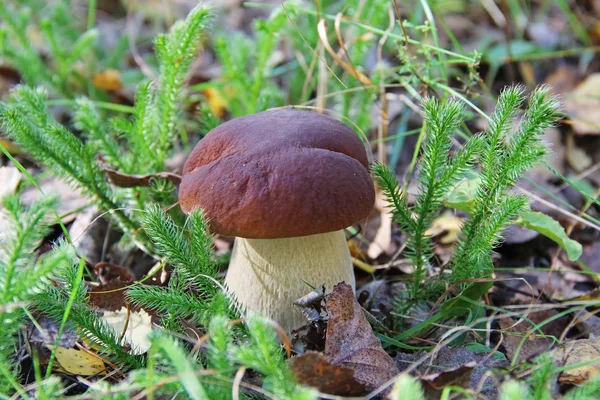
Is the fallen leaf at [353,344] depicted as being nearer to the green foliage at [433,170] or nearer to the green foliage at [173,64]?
the green foliage at [433,170]

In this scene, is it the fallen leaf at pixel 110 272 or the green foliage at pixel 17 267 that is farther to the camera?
the fallen leaf at pixel 110 272

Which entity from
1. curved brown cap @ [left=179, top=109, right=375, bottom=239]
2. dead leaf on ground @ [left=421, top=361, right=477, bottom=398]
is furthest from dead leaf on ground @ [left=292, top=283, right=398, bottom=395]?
curved brown cap @ [left=179, top=109, right=375, bottom=239]

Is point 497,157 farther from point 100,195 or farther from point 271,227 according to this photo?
point 100,195

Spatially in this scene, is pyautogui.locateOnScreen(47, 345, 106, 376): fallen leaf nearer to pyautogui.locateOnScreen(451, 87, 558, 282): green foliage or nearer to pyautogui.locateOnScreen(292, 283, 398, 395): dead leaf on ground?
pyautogui.locateOnScreen(292, 283, 398, 395): dead leaf on ground

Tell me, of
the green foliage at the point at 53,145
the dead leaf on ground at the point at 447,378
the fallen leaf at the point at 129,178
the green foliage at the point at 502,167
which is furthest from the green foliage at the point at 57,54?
the dead leaf on ground at the point at 447,378

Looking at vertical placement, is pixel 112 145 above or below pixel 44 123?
below

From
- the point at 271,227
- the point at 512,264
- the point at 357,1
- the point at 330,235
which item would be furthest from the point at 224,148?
the point at 357,1
